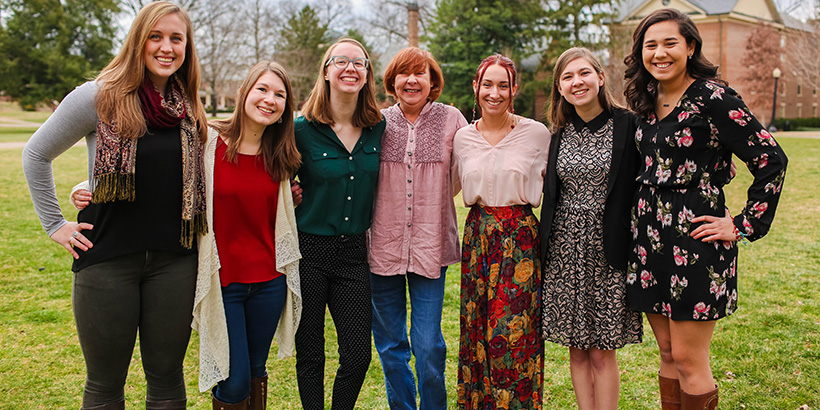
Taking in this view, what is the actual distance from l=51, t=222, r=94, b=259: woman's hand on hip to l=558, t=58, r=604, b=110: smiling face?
247 cm

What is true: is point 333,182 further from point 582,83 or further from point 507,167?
point 582,83

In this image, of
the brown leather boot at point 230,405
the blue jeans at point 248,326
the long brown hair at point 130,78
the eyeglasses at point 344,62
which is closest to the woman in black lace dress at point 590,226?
the eyeglasses at point 344,62

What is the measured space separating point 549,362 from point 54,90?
118 feet

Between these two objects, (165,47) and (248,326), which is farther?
(248,326)

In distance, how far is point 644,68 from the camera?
3.02 m

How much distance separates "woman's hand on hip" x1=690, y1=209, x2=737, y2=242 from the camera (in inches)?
104

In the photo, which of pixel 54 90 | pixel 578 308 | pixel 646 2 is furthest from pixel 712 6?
pixel 578 308

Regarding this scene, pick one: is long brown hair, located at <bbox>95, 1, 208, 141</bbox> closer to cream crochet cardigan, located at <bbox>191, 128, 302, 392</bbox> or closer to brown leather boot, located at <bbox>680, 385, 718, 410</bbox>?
cream crochet cardigan, located at <bbox>191, 128, 302, 392</bbox>

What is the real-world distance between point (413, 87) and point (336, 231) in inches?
38.4

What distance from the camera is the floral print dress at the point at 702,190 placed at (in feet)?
8.60

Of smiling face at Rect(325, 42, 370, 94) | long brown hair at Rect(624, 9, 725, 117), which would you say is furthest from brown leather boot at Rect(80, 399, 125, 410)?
long brown hair at Rect(624, 9, 725, 117)

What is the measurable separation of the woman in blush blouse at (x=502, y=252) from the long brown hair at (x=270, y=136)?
100 cm

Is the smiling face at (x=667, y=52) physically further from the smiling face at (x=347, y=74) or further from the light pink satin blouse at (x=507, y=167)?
the smiling face at (x=347, y=74)

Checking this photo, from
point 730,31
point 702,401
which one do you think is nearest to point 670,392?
point 702,401
